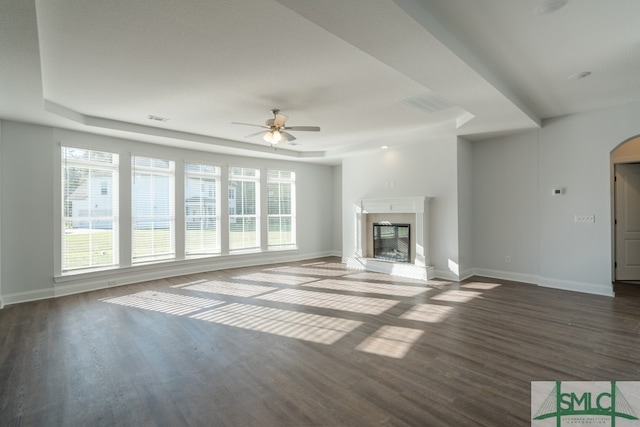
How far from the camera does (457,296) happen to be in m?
4.72

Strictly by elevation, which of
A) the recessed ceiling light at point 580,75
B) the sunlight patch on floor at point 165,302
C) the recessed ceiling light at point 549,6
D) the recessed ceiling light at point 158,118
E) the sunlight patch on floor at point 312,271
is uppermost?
the recessed ceiling light at point 158,118

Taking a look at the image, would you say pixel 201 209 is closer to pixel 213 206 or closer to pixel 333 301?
pixel 213 206

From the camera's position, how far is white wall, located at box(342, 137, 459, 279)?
5832 mm

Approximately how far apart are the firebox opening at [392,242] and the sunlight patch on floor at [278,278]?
5.72 ft

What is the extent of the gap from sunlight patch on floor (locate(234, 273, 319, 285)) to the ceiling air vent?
3.57 m

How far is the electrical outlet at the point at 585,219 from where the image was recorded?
4809 mm

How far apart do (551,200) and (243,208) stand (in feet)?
20.5

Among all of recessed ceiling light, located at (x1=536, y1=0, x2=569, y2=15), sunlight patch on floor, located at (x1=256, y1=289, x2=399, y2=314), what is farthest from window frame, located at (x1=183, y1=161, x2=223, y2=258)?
recessed ceiling light, located at (x1=536, y1=0, x2=569, y2=15)

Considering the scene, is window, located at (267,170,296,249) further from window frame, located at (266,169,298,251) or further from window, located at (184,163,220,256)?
window, located at (184,163,220,256)

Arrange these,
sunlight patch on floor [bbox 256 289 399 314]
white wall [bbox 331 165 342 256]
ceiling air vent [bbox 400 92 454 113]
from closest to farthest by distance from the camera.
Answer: ceiling air vent [bbox 400 92 454 113], sunlight patch on floor [bbox 256 289 399 314], white wall [bbox 331 165 342 256]

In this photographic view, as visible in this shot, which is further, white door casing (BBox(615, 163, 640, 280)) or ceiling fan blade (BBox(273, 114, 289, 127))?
white door casing (BBox(615, 163, 640, 280))

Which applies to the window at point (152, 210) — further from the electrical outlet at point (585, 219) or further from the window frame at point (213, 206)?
the electrical outlet at point (585, 219)

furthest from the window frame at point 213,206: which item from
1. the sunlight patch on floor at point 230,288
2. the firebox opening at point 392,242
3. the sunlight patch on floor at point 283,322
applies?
Result: the firebox opening at point 392,242

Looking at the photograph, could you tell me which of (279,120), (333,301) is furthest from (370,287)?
(279,120)
